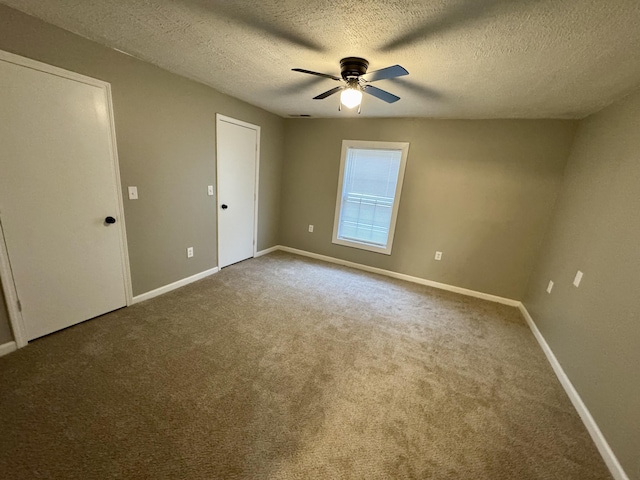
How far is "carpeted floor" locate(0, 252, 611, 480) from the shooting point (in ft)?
4.26

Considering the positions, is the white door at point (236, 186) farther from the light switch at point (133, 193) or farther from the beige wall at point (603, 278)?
the beige wall at point (603, 278)

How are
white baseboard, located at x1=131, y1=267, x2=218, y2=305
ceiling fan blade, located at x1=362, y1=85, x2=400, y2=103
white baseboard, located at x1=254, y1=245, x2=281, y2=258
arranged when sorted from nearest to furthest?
ceiling fan blade, located at x1=362, y1=85, x2=400, y2=103
white baseboard, located at x1=131, y1=267, x2=218, y2=305
white baseboard, located at x1=254, y1=245, x2=281, y2=258

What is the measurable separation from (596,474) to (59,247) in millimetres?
3852

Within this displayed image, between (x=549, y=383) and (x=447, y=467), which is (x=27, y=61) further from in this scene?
(x=549, y=383)

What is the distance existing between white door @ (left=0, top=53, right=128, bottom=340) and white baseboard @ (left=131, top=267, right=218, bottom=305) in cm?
30

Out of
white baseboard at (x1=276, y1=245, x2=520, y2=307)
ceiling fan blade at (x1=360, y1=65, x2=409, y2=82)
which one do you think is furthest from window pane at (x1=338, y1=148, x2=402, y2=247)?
ceiling fan blade at (x1=360, y1=65, x2=409, y2=82)

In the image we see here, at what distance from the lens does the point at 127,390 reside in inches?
64.6

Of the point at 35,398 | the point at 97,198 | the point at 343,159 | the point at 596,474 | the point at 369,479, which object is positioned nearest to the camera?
the point at 369,479

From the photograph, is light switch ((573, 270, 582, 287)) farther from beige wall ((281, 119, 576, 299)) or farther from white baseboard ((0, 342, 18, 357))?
white baseboard ((0, 342, 18, 357))

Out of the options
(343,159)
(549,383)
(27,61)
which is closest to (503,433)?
(549,383)

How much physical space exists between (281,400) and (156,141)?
260 cm

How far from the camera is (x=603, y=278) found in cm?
184

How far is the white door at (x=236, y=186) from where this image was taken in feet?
10.8

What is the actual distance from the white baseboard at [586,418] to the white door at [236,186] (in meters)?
3.81
